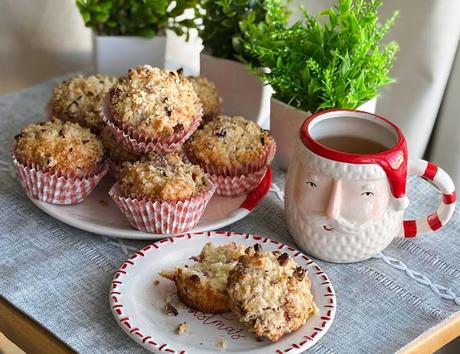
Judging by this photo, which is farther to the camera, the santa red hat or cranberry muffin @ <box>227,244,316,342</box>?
the santa red hat

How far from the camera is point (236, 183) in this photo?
123 cm

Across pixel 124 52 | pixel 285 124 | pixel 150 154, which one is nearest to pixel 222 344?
pixel 150 154

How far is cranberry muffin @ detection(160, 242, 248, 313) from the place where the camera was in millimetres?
966

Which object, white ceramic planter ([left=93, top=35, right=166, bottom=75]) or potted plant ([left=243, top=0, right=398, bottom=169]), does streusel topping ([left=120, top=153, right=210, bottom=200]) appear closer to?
potted plant ([left=243, top=0, right=398, bottom=169])

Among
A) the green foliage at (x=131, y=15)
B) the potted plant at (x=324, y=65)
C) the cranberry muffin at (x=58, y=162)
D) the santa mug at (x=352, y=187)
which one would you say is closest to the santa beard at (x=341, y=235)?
the santa mug at (x=352, y=187)

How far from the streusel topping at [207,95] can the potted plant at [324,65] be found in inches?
4.4

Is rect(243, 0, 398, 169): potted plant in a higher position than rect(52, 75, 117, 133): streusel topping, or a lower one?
higher

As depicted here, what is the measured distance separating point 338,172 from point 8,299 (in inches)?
19.6

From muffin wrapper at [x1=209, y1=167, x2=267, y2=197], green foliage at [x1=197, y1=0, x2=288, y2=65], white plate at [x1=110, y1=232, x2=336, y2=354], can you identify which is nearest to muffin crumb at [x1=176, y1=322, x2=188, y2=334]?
white plate at [x1=110, y1=232, x2=336, y2=354]

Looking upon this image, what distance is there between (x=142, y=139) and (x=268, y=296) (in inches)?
15.1

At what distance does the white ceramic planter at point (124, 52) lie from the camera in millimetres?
1581

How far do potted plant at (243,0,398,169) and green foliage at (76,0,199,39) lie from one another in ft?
0.95

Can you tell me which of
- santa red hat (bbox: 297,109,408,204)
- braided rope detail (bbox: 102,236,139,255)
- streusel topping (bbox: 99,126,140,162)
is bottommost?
braided rope detail (bbox: 102,236,139,255)

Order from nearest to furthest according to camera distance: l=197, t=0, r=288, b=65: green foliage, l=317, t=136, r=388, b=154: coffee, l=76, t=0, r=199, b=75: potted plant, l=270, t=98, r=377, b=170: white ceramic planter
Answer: l=317, t=136, r=388, b=154: coffee, l=270, t=98, r=377, b=170: white ceramic planter, l=197, t=0, r=288, b=65: green foliage, l=76, t=0, r=199, b=75: potted plant
